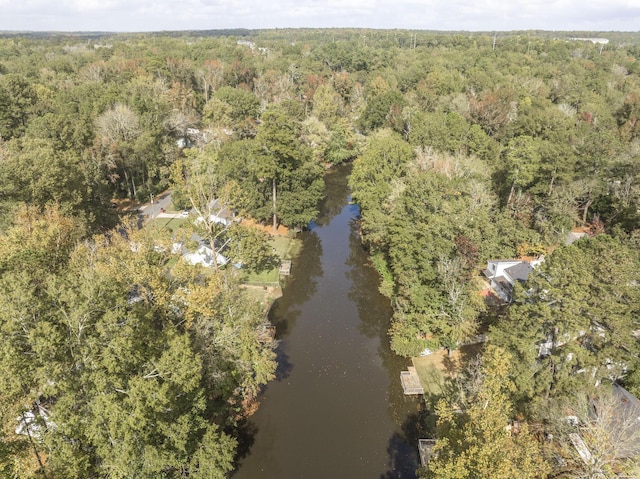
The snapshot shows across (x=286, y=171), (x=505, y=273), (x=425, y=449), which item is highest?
(x=286, y=171)

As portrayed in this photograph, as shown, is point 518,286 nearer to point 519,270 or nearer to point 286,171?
point 519,270

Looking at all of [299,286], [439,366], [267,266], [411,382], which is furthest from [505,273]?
[267,266]

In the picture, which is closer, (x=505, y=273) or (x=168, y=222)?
(x=505, y=273)

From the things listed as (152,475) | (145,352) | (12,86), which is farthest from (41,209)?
(12,86)

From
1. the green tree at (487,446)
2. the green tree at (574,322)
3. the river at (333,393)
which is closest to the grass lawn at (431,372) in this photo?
the river at (333,393)

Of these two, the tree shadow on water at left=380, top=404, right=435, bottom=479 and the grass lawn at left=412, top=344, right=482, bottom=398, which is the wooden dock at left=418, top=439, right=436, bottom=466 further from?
the grass lawn at left=412, top=344, right=482, bottom=398
